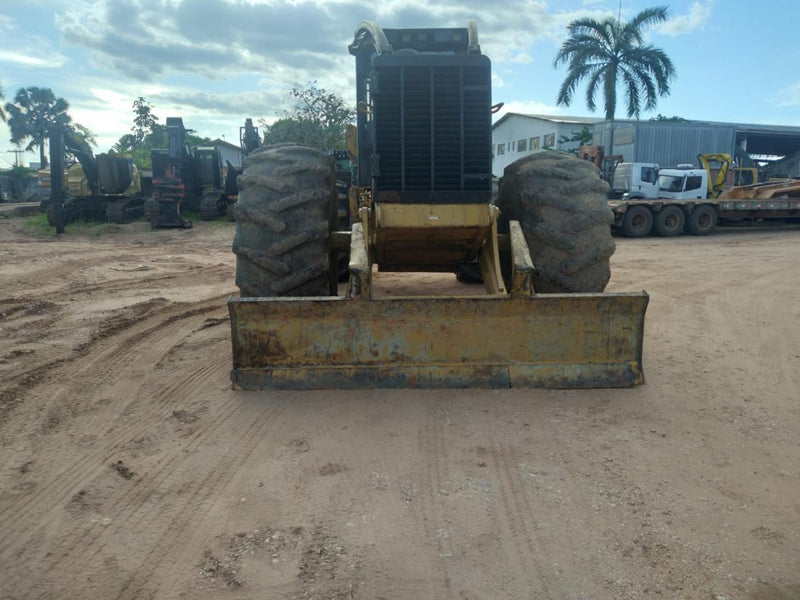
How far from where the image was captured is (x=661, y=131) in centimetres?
3528

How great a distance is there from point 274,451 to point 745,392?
343cm

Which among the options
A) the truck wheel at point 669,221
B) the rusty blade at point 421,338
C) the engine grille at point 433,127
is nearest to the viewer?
the rusty blade at point 421,338

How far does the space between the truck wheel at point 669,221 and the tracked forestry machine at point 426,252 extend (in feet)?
50.9

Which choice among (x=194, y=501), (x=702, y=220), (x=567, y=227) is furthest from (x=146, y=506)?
(x=702, y=220)

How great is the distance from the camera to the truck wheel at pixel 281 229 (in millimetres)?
4934

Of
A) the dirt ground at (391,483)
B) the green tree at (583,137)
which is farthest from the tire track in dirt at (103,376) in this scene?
the green tree at (583,137)

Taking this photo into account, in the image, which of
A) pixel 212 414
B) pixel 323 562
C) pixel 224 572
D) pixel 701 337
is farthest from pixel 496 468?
pixel 701 337

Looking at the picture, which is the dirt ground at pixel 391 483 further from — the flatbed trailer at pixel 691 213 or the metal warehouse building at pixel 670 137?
the metal warehouse building at pixel 670 137

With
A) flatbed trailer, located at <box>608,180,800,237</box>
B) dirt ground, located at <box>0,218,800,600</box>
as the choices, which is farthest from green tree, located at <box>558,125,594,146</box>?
dirt ground, located at <box>0,218,800,600</box>

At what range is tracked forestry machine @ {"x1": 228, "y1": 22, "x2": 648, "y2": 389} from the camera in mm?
4410

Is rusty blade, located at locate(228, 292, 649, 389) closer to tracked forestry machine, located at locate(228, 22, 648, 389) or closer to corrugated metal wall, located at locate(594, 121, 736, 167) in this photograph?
tracked forestry machine, located at locate(228, 22, 648, 389)

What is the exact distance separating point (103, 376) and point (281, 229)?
184cm

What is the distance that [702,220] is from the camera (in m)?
20.6

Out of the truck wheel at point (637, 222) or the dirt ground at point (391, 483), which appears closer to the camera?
the dirt ground at point (391, 483)
